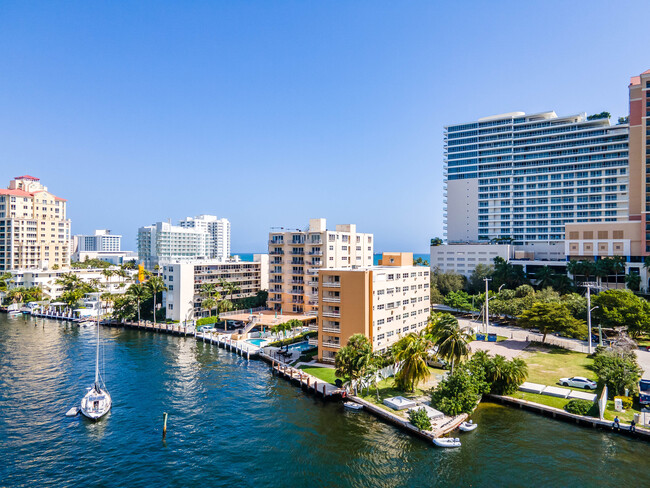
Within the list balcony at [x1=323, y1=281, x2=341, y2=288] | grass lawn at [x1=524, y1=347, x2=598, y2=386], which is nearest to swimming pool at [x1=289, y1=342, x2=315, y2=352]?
balcony at [x1=323, y1=281, x2=341, y2=288]

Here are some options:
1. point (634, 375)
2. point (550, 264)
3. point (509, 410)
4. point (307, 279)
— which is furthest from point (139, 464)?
point (550, 264)

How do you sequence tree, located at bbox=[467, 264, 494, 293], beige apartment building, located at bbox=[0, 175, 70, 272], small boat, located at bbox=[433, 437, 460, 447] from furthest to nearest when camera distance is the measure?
beige apartment building, located at bbox=[0, 175, 70, 272]
tree, located at bbox=[467, 264, 494, 293]
small boat, located at bbox=[433, 437, 460, 447]

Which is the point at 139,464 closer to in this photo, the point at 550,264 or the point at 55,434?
the point at 55,434

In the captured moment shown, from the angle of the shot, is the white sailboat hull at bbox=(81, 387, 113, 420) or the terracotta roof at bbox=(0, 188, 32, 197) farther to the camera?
the terracotta roof at bbox=(0, 188, 32, 197)

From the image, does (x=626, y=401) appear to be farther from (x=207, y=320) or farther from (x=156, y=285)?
(x=156, y=285)

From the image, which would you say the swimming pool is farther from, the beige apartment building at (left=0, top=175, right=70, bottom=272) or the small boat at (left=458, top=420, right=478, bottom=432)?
the beige apartment building at (left=0, top=175, right=70, bottom=272)

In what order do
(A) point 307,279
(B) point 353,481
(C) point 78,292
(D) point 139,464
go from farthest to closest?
(C) point 78,292 → (A) point 307,279 → (D) point 139,464 → (B) point 353,481

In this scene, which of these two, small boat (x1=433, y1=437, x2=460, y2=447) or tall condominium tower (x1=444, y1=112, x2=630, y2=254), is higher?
tall condominium tower (x1=444, y1=112, x2=630, y2=254)
